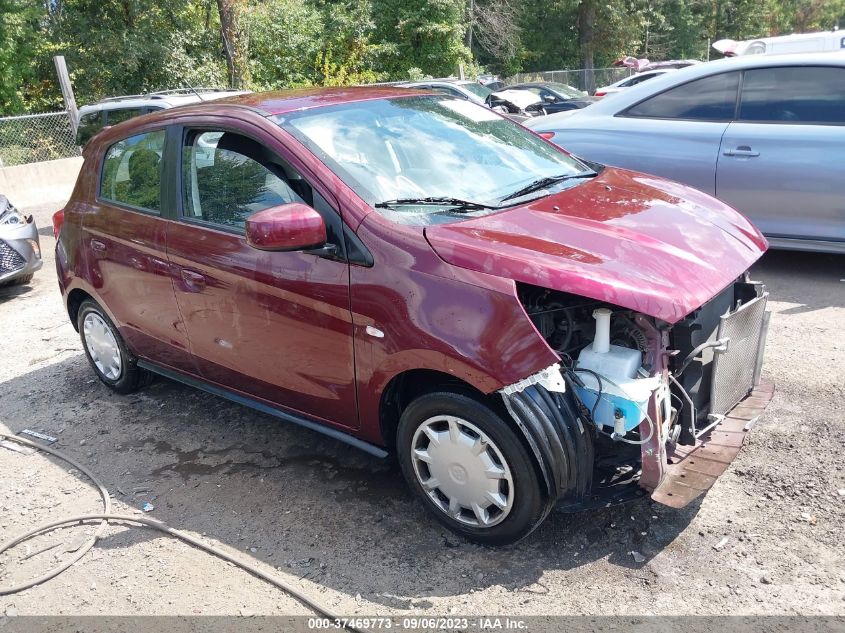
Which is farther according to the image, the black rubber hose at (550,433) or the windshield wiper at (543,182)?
the windshield wiper at (543,182)

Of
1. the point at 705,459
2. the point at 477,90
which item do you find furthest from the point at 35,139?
the point at 705,459

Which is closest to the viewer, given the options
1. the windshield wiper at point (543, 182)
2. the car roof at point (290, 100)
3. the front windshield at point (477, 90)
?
the windshield wiper at point (543, 182)

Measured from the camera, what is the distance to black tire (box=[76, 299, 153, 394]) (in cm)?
491

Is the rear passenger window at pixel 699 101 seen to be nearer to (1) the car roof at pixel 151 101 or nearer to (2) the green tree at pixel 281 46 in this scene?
(1) the car roof at pixel 151 101

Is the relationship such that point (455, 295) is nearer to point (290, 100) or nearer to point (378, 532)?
point (378, 532)

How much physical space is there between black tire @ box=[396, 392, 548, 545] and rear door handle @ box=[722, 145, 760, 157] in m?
3.99

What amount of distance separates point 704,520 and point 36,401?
4376 mm

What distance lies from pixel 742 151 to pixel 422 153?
3.33 meters

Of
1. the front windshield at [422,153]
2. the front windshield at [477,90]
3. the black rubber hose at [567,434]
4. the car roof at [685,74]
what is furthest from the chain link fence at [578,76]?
the black rubber hose at [567,434]

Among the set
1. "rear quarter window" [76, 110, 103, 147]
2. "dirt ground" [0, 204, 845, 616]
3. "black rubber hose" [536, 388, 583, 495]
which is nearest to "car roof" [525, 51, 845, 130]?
"dirt ground" [0, 204, 845, 616]

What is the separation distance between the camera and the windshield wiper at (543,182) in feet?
11.7

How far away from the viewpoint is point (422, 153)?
3.69 m

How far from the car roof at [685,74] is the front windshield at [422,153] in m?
2.57

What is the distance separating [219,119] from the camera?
150 inches
